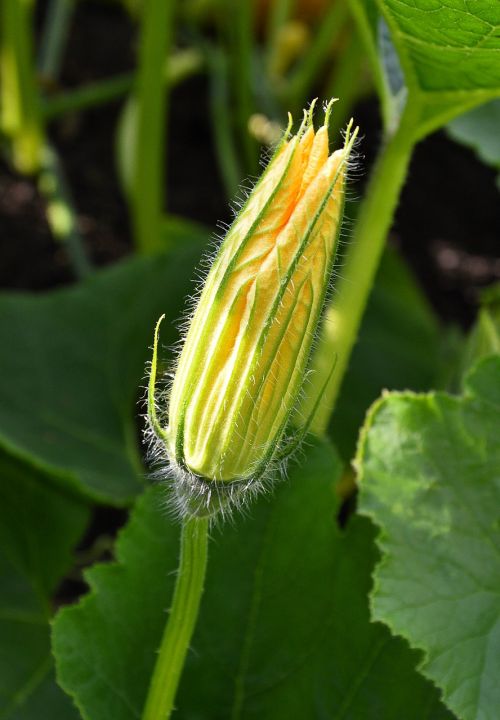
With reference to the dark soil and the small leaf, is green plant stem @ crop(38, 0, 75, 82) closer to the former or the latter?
the dark soil

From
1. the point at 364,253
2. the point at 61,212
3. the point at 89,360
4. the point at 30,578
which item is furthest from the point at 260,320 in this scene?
the point at 61,212

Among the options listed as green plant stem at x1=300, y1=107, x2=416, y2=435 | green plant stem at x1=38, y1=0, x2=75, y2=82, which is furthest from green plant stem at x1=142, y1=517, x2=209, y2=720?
green plant stem at x1=38, y1=0, x2=75, y2=82

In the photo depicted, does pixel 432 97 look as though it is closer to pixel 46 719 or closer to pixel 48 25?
pixel 46 719

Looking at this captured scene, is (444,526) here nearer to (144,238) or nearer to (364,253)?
(364,253)

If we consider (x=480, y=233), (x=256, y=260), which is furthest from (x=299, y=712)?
(x=480, y=233)

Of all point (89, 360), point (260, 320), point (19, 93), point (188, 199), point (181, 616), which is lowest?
point (181, 616)
